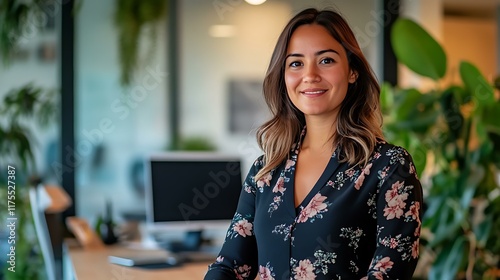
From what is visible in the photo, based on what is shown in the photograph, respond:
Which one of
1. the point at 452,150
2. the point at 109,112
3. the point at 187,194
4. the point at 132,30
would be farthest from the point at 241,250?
the point at 132,30

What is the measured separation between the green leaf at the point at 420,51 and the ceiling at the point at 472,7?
2.98 m

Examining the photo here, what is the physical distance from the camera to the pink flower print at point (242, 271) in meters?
1.67

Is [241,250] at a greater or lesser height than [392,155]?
lesser

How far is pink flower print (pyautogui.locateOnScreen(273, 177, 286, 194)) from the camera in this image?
164cm

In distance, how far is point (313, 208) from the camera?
5.13 feet

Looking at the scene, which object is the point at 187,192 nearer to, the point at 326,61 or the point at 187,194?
the point at 187,194

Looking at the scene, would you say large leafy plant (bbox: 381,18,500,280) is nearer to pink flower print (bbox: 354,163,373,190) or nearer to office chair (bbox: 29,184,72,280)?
office chair (bbox: 29,184,72,280)

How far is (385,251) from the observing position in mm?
1474

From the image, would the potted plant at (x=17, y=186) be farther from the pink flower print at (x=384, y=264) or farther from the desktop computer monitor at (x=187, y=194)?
the pink flower print at (x=384, y=264)

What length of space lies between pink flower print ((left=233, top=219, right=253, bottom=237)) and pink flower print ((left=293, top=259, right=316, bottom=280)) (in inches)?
6.5

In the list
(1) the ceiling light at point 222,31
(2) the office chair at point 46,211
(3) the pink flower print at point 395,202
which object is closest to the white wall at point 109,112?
(1) the ceiling light at point 222,31

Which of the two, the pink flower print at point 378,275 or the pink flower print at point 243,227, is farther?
the pink flower print at point 243,227

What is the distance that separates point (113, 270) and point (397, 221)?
185 centimetres

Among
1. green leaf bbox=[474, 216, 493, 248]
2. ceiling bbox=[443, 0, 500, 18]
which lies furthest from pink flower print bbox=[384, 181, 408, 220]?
ceiling bbox=[443, 0, 500, 18]
